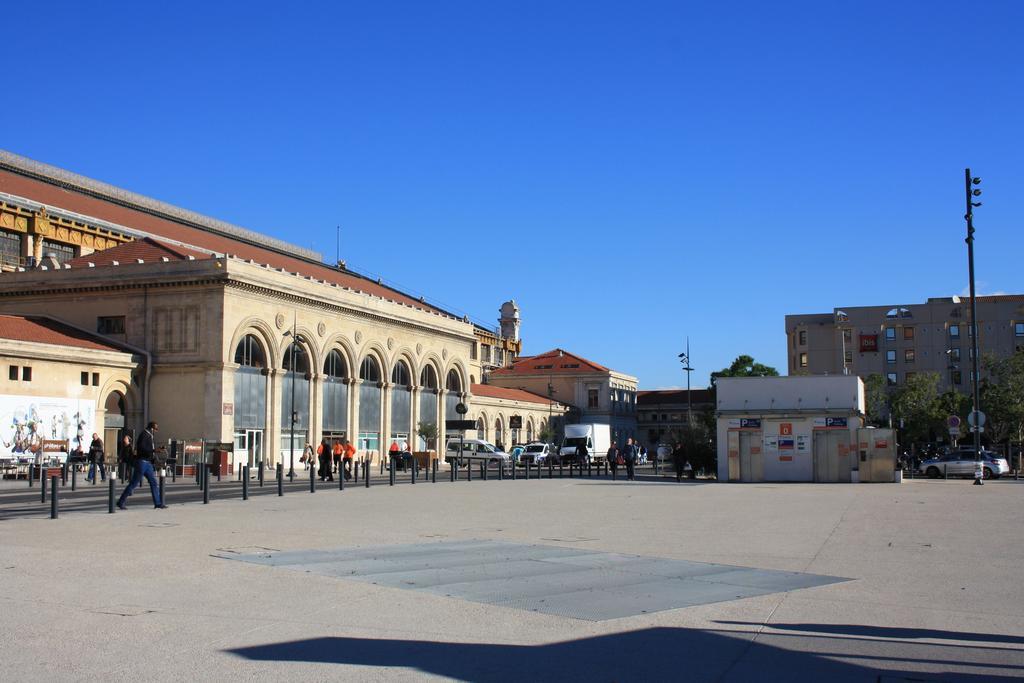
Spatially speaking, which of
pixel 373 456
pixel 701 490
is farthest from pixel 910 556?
pixel 373 456

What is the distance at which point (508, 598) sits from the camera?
34.5 feet

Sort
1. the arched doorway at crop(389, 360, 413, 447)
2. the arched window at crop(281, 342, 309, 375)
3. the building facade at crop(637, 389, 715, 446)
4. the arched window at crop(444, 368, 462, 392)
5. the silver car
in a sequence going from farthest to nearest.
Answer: the building facade at crop(637, 389, 715, 446)
the arched window at crop(444, 368, 462, 392)
the arched doorway at crop(389, 360, 413, 447)
the arched window at crop(281, 342, 309, 375)
the silver car

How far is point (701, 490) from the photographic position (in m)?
33.1

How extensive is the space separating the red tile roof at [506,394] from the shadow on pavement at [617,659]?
74.9 metres

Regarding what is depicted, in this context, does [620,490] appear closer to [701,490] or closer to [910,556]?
[701,490]

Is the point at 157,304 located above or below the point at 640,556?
above

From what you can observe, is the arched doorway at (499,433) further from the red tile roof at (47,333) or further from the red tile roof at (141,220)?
the red tile roof at (47,333)

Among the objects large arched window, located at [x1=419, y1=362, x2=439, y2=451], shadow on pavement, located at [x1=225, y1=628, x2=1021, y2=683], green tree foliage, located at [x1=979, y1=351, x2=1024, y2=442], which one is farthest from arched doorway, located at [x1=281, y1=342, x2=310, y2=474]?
shadow on pavement, located at [x1=225, y1=628, x2=1021, y2=683]

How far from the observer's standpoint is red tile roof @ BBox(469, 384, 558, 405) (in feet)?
297

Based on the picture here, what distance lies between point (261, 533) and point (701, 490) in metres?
19.2

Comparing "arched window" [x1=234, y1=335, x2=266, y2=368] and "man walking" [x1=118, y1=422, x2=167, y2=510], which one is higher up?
"arched window" [x1=234, y1=335, x2=266, y2=368]

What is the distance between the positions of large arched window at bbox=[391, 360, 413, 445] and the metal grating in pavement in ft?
172

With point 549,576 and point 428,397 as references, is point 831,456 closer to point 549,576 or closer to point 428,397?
point 549,576

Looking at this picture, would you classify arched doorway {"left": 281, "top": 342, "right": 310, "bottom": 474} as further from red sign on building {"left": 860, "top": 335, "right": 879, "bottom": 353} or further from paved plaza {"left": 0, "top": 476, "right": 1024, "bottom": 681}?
red sign on building {"left": 860, "top": 335, "right": 879, "bottom": 353}
